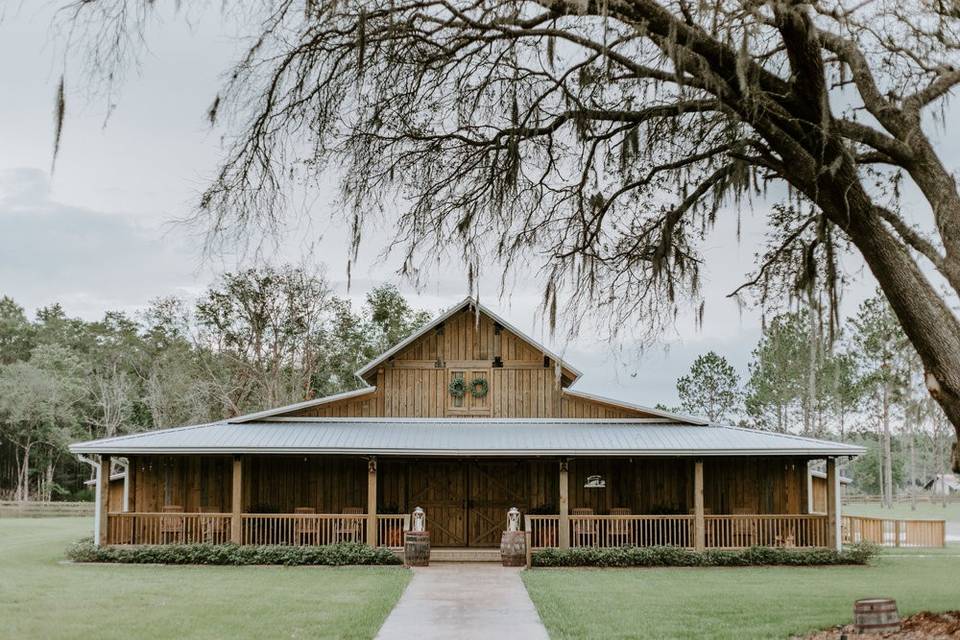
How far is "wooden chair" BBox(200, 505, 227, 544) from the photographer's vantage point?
71.8 ft

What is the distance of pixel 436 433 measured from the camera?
22.7 m

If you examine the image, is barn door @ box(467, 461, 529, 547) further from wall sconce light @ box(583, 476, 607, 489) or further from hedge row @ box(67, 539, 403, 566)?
hedge row @ box(67, 539, 403, 566)

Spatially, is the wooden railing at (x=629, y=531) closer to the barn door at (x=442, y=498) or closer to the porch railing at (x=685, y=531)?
the porch railing at (x=685, y=531)

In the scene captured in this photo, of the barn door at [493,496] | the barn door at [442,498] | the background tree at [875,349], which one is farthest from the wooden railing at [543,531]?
the background tree at [875,349]

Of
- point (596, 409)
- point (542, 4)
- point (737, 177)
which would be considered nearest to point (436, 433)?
point (596, 409)

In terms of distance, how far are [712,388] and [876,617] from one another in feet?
160

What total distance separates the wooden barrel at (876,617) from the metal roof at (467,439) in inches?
428

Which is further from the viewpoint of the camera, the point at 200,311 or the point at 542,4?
the point at 200,311

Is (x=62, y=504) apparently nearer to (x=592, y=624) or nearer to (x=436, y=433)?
(x=436, y=433)

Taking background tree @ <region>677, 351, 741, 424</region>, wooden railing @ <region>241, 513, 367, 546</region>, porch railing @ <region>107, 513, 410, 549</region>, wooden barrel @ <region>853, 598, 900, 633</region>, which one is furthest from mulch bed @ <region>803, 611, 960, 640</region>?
background tree @ <region>677, 351, 741, 424</region>

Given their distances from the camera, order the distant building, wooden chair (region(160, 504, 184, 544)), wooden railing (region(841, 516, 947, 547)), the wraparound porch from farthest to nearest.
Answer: the distant building < wooden railing (region(841, 516, 947, 547)) < the wraparound porch < wooden chair (region(160, 504, 184, 544))

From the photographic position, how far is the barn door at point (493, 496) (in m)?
23.6

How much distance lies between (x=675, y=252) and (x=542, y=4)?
3890mm

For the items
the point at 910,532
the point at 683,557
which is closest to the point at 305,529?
the point at 683,557
